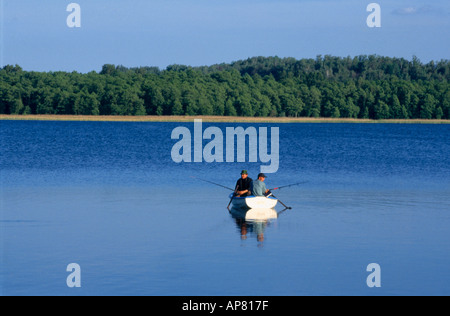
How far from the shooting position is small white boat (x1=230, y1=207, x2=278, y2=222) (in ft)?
73.8

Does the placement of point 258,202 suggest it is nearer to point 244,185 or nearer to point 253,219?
point 253,219

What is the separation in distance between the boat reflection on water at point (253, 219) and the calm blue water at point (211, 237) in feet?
0.28

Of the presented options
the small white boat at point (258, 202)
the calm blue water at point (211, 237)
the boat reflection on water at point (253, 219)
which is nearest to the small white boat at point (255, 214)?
the boat reflection on water at point (253, 219)

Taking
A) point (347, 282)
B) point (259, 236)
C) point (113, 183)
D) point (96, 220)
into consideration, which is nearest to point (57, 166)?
point (113, 183)

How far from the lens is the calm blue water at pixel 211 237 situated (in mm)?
13836

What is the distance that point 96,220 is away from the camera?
2098 cm

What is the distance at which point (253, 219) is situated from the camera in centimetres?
2231

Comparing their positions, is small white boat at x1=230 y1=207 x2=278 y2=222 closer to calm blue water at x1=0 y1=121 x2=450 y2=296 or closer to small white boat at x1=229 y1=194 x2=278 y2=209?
small white boat at x1=229 y1=194 x2=278 y2=209

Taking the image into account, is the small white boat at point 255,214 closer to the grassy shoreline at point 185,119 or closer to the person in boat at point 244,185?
the person in boat at point 244,185

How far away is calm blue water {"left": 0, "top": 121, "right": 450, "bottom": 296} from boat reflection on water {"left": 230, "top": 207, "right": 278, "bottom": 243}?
3.3 inches

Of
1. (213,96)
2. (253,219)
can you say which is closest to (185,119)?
(213,96)
